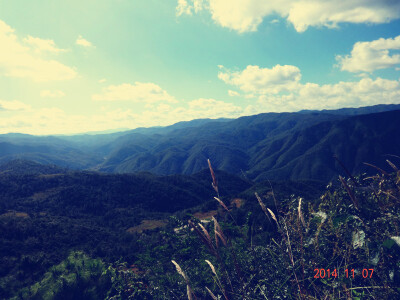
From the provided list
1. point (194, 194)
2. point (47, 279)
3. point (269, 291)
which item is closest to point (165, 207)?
point (194, 194)

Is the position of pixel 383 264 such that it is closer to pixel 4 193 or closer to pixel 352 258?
pixel 352 258

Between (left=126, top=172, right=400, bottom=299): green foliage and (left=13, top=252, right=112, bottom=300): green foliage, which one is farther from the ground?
(left=126, top=172, right=400, bottom=299): green foliage

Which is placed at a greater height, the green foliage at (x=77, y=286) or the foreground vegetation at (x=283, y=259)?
the foreground vegetation at (x=283, y=259)

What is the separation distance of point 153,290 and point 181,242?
1.95 m

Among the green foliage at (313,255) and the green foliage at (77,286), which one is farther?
the green foliage at (77,286)

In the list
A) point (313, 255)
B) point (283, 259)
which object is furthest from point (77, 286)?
point (313, 255)
